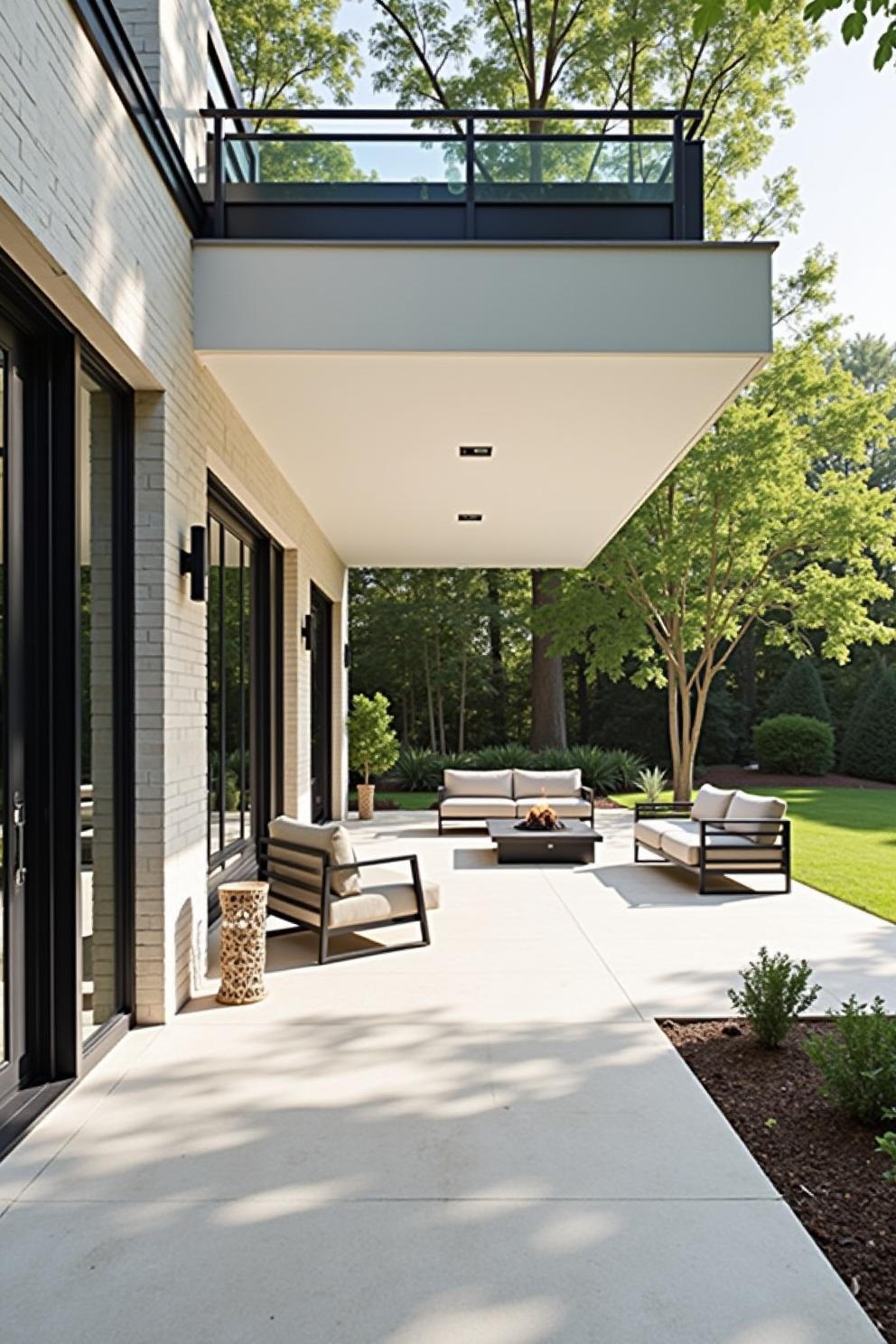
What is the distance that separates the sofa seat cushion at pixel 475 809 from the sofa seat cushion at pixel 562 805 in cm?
13

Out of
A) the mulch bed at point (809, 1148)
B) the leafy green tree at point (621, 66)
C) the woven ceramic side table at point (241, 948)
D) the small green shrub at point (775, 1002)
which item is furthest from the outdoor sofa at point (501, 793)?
the leafy green tree at point (621, 66)

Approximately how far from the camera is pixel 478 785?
1364 centimetres

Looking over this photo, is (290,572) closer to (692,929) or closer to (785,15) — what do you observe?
(692,929)

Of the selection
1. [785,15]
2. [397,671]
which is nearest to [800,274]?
[785,15]

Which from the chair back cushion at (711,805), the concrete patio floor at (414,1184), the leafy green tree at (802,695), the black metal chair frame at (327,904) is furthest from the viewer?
the leafy green tree at (802,695)

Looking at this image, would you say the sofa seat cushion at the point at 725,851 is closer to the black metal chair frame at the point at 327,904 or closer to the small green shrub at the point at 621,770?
the black metal chair frame at the point at 327,904

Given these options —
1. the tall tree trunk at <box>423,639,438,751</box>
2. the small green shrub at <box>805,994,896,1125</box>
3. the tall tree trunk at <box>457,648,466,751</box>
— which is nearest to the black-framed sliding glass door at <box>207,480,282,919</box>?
the small green shrub at <box>805,994,896,1125</box>

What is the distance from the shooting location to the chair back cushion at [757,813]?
30.5ft

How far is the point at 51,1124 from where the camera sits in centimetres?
389

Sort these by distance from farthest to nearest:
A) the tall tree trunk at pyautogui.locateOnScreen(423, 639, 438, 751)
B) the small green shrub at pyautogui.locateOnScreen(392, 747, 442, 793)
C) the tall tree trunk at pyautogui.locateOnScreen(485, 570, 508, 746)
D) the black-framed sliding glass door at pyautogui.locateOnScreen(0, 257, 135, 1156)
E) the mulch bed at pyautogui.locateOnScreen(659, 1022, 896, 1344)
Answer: the tall tree trunk at pyautogui.locateOnScreen(485, 570, 508, 746)
the tall tree trunk at pyautogui.locateOnScreen(423, 639, 438, 751)
the small green shrub at pyautogui.locateOnScreen(392, 747, 442, 793)
the black-framed sliding glass door at pyautogui.locateOnScreen(0, 257, 135, 1156)
the mulch bed at pyautogui.locateOnScreen(659, 1022, 896, 1344)

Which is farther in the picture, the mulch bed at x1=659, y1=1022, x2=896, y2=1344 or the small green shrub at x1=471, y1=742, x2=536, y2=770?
the small green shrub at x1=471, y1=742, x2=536, y2=770

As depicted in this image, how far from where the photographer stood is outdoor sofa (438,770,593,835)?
13109 millimetres

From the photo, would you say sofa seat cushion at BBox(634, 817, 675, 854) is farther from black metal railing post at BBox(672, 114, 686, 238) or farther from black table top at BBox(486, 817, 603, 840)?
black metal railing post at BBox(672, 114, 686, 238)

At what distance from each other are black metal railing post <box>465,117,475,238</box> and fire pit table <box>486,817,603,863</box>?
6.08 m
